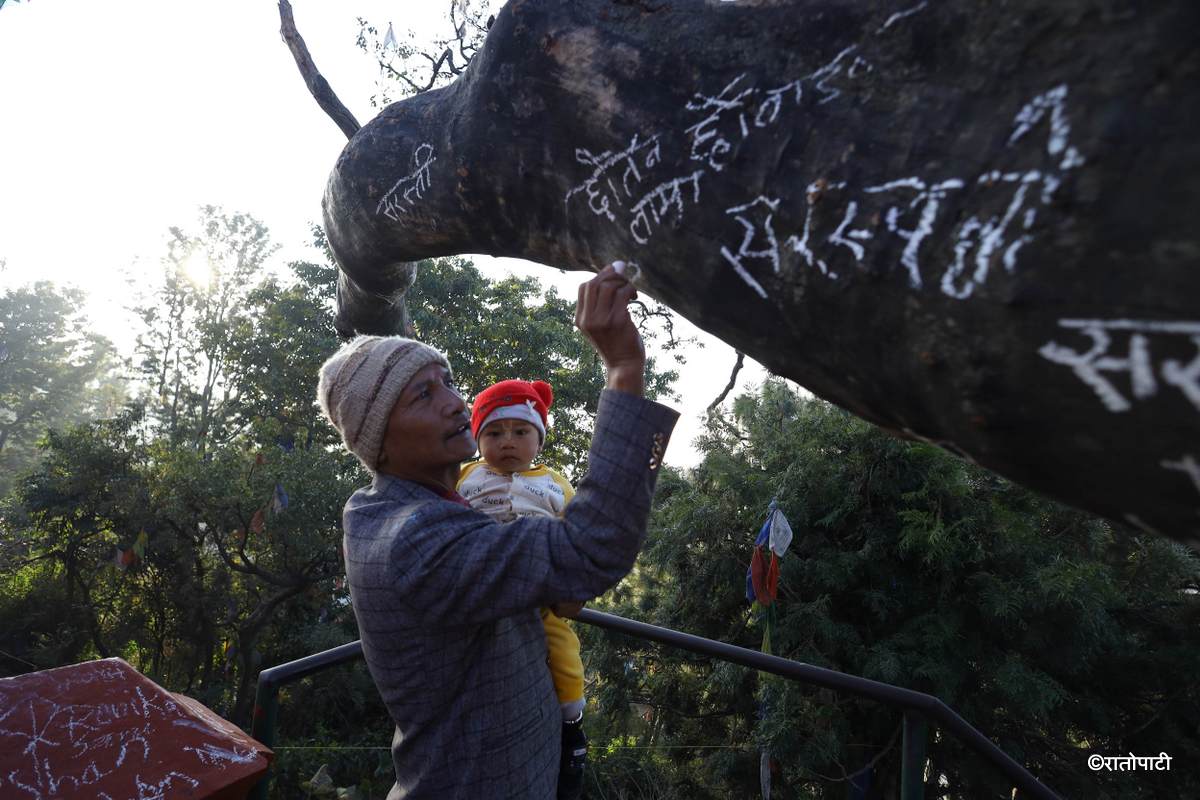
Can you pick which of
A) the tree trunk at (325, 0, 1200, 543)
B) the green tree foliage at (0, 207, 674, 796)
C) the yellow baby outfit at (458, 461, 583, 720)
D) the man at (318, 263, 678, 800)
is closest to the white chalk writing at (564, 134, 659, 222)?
the tree trunk at (325, 0, 1200, 543)

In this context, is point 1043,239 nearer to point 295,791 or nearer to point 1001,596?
point 1001,596

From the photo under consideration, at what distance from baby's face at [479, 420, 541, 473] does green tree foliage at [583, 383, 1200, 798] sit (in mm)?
2684

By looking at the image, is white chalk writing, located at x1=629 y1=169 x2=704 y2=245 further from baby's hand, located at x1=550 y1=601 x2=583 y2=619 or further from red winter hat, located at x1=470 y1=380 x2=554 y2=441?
red winter hat, located at x1=470 y1=380 x2=554 y2=441

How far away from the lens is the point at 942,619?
4.23m

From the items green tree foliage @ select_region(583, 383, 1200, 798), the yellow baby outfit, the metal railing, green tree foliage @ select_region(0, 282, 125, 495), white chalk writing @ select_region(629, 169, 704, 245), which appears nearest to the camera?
white chalk writing @ select_region(629, 169, 704, 245)

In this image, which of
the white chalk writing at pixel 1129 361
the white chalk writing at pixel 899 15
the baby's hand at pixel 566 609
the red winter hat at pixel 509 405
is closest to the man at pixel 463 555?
the baby's hand at pixel 566 609

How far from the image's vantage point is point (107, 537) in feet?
33.5

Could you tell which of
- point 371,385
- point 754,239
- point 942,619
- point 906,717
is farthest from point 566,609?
point 942,619

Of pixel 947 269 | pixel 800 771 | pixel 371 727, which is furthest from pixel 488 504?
pixel 371 727

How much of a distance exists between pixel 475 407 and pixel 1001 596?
3240 millimetres

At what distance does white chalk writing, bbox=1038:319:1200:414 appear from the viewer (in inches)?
23.2

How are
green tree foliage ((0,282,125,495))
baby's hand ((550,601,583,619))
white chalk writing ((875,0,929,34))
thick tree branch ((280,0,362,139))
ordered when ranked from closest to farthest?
1. white chalk writing ((875,0,929,34))
2. baby's hand ((550,601,583,619))
3. thick tree branch ((280,0,362,139))
4. green tree foliage ((0,282,125,495))

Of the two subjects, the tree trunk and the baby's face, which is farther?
the baby's face

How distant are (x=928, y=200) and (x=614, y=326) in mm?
549
